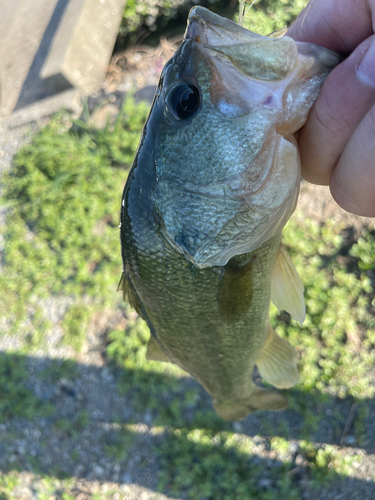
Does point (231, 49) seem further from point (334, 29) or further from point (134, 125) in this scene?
point (134, 125)

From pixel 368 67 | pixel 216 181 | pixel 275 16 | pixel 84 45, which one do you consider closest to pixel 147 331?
pixel 216 181

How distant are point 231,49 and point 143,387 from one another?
3.07m

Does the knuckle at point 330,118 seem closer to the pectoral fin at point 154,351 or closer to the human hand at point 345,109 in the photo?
the human hand at point 345,109

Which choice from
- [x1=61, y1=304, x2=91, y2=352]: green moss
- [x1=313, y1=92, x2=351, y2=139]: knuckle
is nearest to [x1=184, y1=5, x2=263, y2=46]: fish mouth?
[x1=313, y1=92, x2=351, y2=139]: knuckle

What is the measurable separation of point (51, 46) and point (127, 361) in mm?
4760

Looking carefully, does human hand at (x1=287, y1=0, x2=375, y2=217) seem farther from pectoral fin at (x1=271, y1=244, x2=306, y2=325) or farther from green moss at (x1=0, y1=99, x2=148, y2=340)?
green moss at (x1=0, y1=99, x2=148, y2=340)

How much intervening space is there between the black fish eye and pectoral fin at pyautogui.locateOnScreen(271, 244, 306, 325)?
29.0 inches

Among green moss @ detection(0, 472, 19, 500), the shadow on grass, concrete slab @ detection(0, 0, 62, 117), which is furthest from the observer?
concrete slab @ detection(0, 0, 62, 117)

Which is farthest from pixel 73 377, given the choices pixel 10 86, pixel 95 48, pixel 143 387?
pixel 10 86

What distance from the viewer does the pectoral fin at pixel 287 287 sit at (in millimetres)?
1443

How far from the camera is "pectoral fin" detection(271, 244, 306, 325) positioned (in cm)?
144

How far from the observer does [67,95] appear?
4922 mm

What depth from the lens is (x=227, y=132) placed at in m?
1.05

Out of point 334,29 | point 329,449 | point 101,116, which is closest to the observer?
point 334,29
